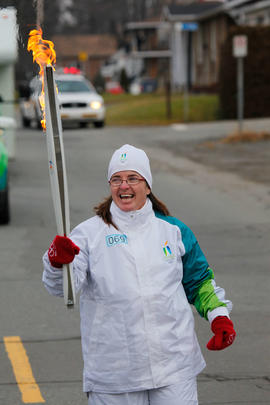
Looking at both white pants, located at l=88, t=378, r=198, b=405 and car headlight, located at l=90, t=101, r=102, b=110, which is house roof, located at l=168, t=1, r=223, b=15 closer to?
car headlight, located at l=90, t=101, r=102, b=110

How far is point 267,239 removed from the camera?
11430mm

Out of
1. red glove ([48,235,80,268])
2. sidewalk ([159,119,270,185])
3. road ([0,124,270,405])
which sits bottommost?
sidewalk ([159,119,270,185])

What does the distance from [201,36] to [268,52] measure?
1951 centimetres

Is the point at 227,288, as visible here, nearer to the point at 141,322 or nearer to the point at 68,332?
the point at 68,332

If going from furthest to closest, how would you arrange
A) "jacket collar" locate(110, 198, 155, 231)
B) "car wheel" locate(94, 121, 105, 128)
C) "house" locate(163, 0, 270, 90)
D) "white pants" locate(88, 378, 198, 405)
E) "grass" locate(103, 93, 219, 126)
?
"house" locate(163, 0, 270, 90), "grass" locate(103, 93, 219, 126), "car wheel" locate(94, 121, 105, 128), "jacket collar" locate(110, 198, 155, 231), "white pants" locate(88, 378, 198, 405)

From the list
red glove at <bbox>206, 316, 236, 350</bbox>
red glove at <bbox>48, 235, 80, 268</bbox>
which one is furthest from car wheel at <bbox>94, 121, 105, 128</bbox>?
red glove at <bbox>48, 235, 80, 268</bbox>

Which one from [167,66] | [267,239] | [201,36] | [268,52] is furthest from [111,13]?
[267,239]

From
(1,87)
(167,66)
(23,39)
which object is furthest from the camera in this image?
(167,66)

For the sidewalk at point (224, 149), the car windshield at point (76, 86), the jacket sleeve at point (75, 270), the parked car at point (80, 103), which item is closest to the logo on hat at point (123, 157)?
the jacket sleeve at point (75, 270)

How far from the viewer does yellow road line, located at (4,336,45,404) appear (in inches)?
227

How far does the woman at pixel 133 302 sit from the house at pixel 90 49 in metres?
109

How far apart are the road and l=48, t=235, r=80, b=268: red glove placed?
6.95 ft

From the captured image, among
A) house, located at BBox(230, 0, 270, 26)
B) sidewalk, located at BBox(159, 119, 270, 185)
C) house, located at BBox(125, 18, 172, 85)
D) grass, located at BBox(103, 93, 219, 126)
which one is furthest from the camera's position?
house, located at BBox(125, 18, 172, 85)

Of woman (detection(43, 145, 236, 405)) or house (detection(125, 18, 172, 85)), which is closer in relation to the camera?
woman (detection(43, 145, 236, 405))
